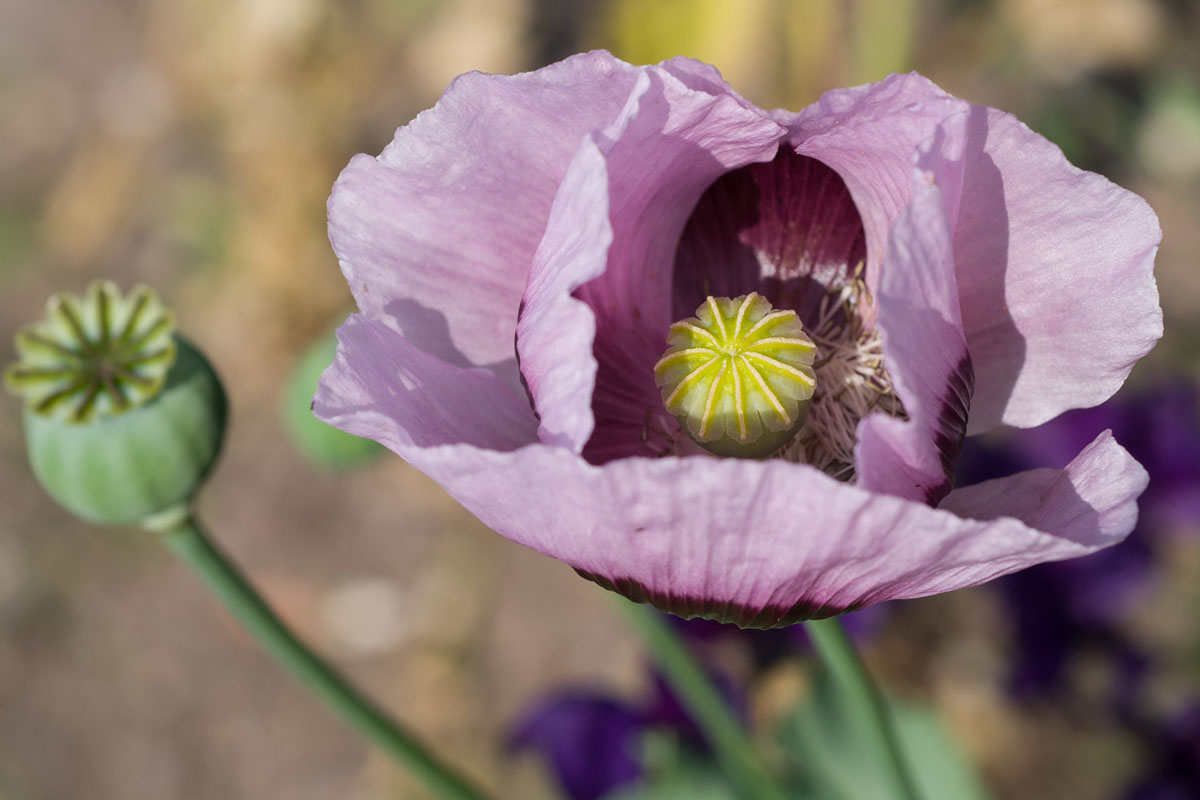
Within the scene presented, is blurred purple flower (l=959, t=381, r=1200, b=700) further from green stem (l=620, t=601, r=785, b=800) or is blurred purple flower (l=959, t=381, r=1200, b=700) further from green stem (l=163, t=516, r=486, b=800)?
green stem (l=163, t=516, r=486, b=800)

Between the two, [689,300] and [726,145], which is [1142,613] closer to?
[689,300]

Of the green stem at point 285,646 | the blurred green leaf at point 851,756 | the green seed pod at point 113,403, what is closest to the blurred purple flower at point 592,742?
the blurred green leaf at point 851,756

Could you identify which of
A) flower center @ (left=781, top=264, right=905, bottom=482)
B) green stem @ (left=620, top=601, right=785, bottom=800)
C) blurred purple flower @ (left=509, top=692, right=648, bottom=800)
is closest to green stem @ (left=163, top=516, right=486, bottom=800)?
green stem @ (left=620, top=601, right=785, bottom=800)

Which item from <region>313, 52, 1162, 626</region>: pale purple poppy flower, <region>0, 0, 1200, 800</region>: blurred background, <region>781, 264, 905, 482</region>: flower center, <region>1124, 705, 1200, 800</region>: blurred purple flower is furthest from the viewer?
→ <region>0, 0, 1200, 800</region>: blurred background

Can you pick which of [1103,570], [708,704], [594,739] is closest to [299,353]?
[594,739]

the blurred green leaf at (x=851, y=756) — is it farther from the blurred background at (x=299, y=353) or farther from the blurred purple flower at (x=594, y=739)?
the blurred background at (x=299, y=353)

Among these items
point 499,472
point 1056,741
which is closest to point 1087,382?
point 499,472
